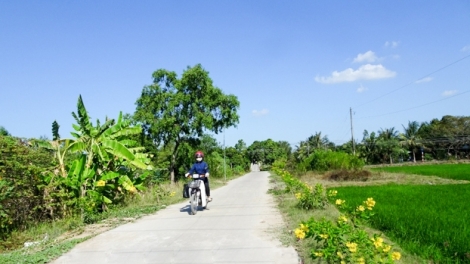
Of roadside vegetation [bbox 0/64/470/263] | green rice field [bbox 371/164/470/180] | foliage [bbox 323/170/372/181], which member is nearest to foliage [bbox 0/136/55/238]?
roadside vegetation [bbox 0/64/470/263]

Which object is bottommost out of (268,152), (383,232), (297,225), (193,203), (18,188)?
(383,232)

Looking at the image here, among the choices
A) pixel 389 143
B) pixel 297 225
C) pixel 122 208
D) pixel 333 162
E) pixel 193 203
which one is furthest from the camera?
pixel 389 143

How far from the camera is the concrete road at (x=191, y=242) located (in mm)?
5508

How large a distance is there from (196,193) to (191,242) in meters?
3.76

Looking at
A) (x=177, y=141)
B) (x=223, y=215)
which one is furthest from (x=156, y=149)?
(x=223, y=215)

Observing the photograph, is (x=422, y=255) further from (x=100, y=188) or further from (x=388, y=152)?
(x=388, y=152)

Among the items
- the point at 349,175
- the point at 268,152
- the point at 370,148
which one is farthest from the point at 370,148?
the point at 349,175

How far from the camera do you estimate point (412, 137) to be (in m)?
62.6

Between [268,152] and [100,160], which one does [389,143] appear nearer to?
[268,152]

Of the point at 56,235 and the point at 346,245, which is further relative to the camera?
the point at 56,235

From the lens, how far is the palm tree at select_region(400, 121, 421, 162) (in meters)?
62.1

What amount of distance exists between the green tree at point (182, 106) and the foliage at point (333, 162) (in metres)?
11.5

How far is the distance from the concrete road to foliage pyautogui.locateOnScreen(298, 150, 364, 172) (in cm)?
2444

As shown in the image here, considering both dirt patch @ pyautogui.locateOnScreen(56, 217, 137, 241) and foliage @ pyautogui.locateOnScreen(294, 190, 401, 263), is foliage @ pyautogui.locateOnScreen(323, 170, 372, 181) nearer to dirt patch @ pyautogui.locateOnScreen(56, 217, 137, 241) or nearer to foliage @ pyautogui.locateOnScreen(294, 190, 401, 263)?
dirt patch @ pyautogui.locateOnScreen(56, 217, 137, 241)
